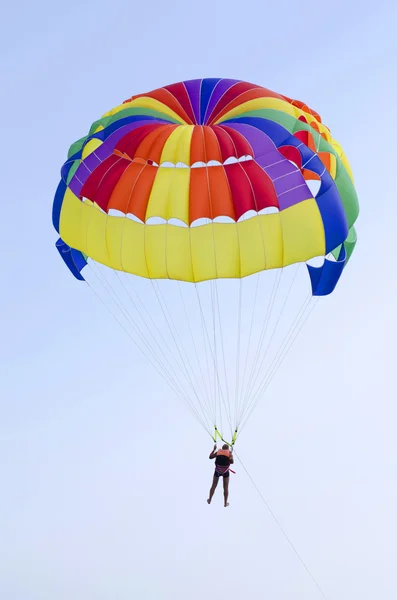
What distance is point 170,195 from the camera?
22.2 meters

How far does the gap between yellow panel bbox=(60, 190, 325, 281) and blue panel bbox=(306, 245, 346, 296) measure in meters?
1.06

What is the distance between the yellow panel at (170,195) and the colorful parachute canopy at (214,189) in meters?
0.02

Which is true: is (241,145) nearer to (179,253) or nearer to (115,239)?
(179,253)

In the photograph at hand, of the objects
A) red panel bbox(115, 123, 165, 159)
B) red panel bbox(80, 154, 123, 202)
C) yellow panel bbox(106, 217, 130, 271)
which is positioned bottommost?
yellow panel bbox(106, 217, 130, 271)

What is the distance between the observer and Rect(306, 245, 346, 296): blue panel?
23.1m

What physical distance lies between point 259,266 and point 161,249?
2034 millimetres

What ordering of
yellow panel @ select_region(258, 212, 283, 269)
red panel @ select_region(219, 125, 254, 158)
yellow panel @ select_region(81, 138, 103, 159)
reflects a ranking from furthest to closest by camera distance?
1. yellow panel @ select_region(81, 138, 103, 159)
2. yellow panel @ select_region(258, 212, 283, 269)
3. red panel @ select_region(219, 125, 254, 158)

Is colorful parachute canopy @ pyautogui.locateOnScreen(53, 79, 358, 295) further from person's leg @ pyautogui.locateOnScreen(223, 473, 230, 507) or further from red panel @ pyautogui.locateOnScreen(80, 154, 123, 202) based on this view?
person's leg @ pyautogui.locateOnScreen(223, 473, 230, 507)

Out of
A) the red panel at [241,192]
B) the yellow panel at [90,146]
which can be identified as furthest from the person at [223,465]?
the yellow panel at [90,146]

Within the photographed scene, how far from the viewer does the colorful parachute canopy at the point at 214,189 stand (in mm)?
21922

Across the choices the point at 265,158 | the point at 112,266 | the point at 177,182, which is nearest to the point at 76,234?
the point at 112,266

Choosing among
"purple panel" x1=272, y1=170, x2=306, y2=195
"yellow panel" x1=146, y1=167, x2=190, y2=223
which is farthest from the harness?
"purple panel" x1=272, y1=170, x2=306, y2=195

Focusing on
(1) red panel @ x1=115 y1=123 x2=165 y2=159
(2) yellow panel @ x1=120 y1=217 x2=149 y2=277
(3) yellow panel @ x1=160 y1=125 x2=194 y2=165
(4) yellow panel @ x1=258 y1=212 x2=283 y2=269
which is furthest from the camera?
(2) yellow panel @ x1=120 y1=217 x2=149 y2=277

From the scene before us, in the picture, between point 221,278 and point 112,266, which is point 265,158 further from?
point 112,266
